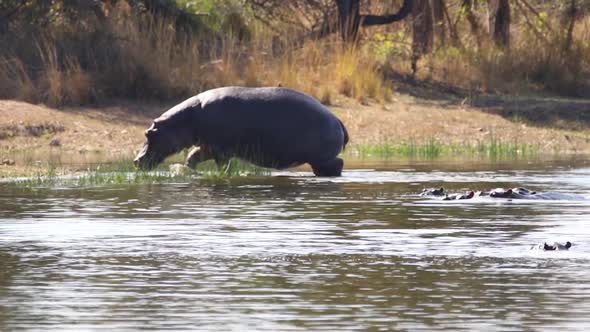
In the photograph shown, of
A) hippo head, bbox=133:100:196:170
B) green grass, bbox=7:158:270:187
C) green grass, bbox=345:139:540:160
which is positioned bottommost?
green grass, bbox=7:158:270:187

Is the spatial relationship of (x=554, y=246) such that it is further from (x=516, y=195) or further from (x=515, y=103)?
(x=515, y=103)

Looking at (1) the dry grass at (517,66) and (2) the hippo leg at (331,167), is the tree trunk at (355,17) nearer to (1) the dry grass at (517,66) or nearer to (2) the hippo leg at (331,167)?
(1) the dry grass at (517,66)

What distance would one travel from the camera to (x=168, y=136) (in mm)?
15586

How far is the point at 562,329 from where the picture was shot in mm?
6562

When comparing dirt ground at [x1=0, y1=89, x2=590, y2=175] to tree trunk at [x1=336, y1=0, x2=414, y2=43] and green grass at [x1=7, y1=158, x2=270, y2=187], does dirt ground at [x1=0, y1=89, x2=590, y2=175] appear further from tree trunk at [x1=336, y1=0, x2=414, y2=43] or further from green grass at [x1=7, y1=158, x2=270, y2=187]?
green grass at [x1=7, y1=158, x2=270, y2=187]

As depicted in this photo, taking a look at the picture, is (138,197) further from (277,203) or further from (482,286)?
(482,286)

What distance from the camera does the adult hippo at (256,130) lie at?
15305 mm

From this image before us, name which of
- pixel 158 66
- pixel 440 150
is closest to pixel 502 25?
pixel 158 66

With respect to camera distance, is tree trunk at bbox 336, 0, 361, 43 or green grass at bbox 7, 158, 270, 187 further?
tree trunk at bbox 336, 0, 361, 43

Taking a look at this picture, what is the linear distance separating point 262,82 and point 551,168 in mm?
6555

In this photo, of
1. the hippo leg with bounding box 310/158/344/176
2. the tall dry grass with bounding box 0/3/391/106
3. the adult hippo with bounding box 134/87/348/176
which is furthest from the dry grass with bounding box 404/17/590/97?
the hippo leg with bounding box 310/158/344/176

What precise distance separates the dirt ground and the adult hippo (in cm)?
255

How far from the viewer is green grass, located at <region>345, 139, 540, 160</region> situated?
60.3 feet

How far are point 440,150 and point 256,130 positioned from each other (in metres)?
4.05
